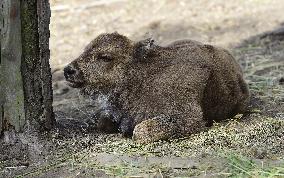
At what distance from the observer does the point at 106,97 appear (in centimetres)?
646

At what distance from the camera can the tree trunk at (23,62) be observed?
18.7ft

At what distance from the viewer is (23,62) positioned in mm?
5785

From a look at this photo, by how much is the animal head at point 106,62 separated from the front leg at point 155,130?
1.95ft

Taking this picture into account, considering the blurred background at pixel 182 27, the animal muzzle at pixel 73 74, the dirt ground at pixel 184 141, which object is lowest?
the dirt ground at pixel 184 141

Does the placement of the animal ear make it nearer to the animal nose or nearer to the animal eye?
the animal eye

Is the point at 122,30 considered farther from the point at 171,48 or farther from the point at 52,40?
the point at 171,48

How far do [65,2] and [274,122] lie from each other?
8.59 meters

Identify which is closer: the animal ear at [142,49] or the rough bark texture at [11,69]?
the rough bark texture at [11,69]

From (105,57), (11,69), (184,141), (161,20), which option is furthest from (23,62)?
(161,20)

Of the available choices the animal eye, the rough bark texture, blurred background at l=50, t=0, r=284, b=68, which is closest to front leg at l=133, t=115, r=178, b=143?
the animal eye

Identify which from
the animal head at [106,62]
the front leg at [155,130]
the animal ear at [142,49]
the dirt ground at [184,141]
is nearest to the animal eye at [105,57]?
the animal head at [106,62]

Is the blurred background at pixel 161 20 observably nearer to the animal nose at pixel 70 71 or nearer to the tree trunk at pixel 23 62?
the animal nose at pixel 70 71

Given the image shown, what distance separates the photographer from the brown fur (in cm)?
617

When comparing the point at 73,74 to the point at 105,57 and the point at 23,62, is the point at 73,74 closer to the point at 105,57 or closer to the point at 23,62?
Result: the point at 105,57
